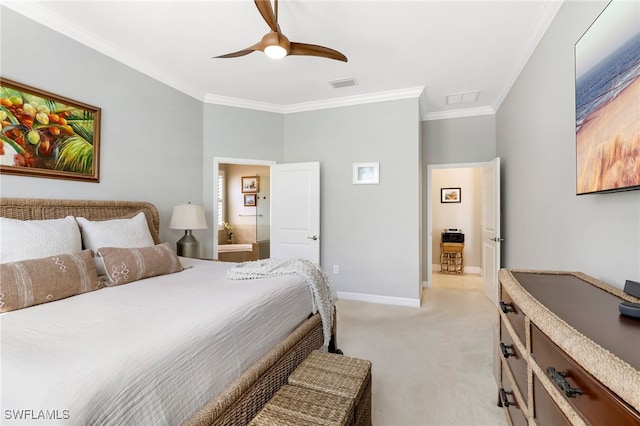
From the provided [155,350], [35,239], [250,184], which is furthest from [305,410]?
[250,184]

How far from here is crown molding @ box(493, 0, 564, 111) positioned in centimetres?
218

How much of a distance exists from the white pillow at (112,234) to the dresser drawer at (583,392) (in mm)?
2479

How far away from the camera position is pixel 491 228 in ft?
13.5

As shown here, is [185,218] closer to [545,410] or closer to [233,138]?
[233,138]

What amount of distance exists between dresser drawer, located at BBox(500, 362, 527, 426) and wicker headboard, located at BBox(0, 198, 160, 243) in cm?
292

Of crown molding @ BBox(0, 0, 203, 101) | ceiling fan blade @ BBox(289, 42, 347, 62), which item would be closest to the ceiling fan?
ceiling fan blade @ BBox(289, 42, 347, 62)

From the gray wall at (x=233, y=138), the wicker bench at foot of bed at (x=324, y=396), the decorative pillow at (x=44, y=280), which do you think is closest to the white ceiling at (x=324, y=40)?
the gray wall at (x=233, y=138)

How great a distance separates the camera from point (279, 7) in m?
2.32

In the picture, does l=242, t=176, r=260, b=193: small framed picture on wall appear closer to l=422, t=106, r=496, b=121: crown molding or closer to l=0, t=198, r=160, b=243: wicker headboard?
l=0, t=198, r=160, b=243: wicker headboard

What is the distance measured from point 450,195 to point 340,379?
545 cm

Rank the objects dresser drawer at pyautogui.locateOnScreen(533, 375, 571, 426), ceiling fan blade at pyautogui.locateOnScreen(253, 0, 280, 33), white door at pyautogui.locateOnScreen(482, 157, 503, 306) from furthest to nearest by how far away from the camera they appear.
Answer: white door at pyautogui.locateOnScreen(482, 157, 503, 306)
ceiling fan blade at pyautogui.locateOnScreen(253, 0, 280, 33)
dresser drawer at pyautogui.locateOnScreen(533, 375, 571, 426)

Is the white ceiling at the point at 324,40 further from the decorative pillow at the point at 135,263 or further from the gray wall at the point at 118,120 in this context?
the decorative pillow at the point at 135,263

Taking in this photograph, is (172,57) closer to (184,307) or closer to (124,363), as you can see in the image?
(184,307)

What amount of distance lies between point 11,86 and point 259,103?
2625mm
